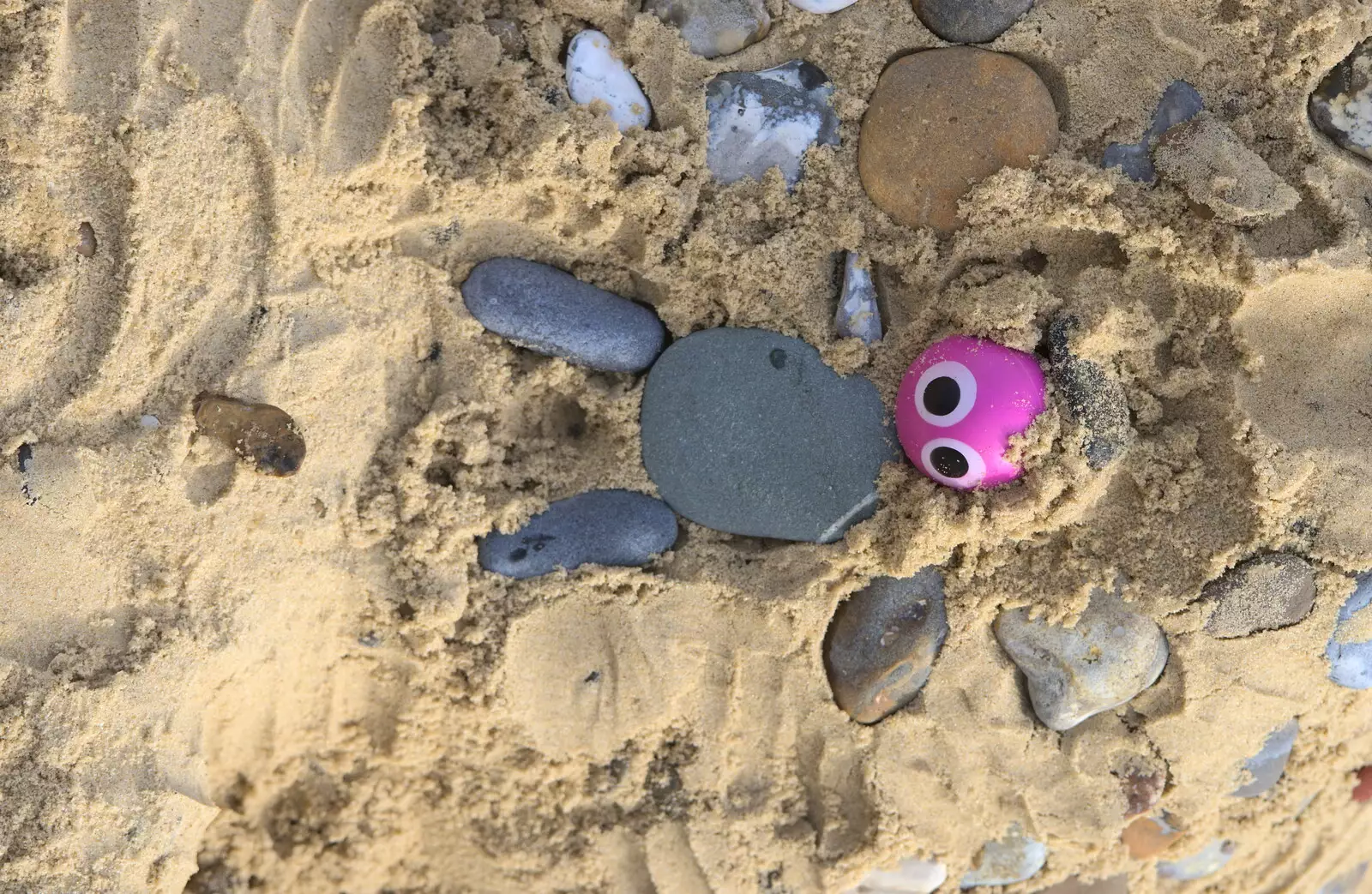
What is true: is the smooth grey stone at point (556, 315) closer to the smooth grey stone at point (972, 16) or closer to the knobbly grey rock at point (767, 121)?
the knobbly grey rock at point (767, 121)

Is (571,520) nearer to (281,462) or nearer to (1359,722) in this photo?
(281,462)

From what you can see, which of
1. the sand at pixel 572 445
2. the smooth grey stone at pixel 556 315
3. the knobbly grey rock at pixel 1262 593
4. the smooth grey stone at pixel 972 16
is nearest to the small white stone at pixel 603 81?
the sand at pixel 572 445

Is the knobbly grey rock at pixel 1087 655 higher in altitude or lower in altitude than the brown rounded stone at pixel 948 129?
lower

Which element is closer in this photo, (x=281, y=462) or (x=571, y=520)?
(x=281, y=462)

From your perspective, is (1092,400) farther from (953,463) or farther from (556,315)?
(556,315)

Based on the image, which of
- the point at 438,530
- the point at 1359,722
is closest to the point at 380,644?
the point at 438,530

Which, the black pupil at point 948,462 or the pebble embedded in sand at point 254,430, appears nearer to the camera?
the pebble embedded in sand at point 254,430

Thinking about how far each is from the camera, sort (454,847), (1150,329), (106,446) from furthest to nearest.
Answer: (454,847)
(1150,329)
(106,446)
